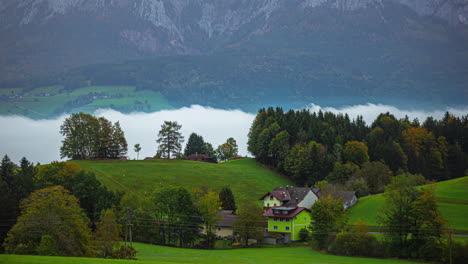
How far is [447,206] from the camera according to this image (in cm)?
9006

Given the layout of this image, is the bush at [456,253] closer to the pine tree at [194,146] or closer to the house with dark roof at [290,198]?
the house with dark roof at [290,198]

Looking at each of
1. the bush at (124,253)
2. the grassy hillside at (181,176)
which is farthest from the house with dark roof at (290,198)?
the bush at (124,253)

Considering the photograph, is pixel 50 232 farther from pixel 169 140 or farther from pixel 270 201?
pixel 169 140

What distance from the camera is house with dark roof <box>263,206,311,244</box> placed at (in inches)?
3465

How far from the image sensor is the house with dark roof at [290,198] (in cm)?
10375

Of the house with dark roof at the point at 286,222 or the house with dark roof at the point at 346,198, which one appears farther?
the house with dark roof at the point at 346,198

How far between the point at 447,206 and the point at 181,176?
56528mm

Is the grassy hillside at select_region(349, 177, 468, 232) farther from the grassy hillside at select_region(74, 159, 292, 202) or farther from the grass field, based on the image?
the grassy hillside at select_region(74, 159, 292, 202)

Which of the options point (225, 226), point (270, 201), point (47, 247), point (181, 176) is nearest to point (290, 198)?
point (270, 201)

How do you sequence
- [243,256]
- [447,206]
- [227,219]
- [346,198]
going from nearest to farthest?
[243,256] → [447,206] → [227,219] → [346,198]

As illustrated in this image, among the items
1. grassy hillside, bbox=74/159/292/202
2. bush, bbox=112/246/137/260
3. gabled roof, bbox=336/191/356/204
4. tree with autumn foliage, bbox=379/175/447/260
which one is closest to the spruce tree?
grassy hillside, bbox=74/159/292/202

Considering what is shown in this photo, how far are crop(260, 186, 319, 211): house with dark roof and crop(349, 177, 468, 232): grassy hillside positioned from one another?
9484 millimetres

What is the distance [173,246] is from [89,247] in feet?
65.5

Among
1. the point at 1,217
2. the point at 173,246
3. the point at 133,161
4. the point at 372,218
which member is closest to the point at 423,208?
the point at 372,218
